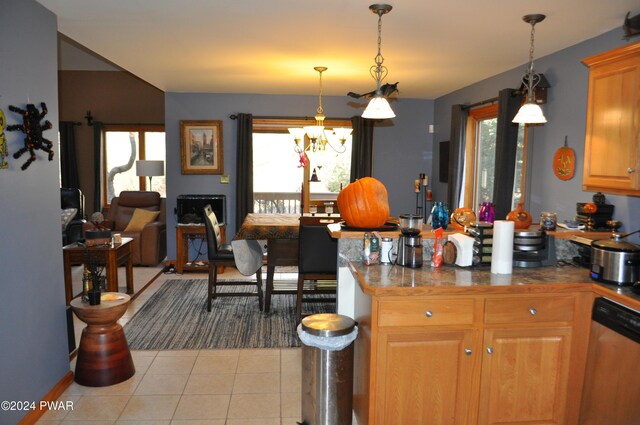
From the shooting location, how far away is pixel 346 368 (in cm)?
273

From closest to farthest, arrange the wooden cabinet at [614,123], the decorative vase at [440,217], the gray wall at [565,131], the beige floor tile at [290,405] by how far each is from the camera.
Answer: the wooden cabinet at [614,123], the beige floor tile at [290,405], the decorative vase at [440,217], the gray wall at [565,131]

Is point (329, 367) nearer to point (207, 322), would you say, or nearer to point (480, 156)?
point (207, 322)

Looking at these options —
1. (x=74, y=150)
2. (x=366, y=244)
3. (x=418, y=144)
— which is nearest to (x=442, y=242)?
(x=366, y=244)

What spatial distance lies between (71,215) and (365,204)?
4853mm

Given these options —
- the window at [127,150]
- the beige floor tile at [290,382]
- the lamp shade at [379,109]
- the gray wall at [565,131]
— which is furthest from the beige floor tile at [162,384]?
the window at [127,150]

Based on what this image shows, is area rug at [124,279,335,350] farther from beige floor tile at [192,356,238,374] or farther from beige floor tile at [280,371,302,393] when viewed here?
beige floor tile at [280,371,302,393]

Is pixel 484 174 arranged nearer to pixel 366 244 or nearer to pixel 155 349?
pixel 366 244

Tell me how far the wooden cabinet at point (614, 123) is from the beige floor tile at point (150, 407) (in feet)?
9.86

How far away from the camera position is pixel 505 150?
4625mm

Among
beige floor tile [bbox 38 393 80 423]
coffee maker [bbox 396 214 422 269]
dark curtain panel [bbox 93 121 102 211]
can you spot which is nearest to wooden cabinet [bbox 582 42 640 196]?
coffee maker [bbox 396 214 422 269]

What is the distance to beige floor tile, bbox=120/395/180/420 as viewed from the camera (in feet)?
9.92

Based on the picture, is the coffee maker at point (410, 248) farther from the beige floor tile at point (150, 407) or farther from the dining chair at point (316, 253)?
the beige floor tile at point (150, 407)

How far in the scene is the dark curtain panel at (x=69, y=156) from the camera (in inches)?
317

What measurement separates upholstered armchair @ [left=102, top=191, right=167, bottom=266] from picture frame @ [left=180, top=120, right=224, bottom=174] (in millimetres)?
904
